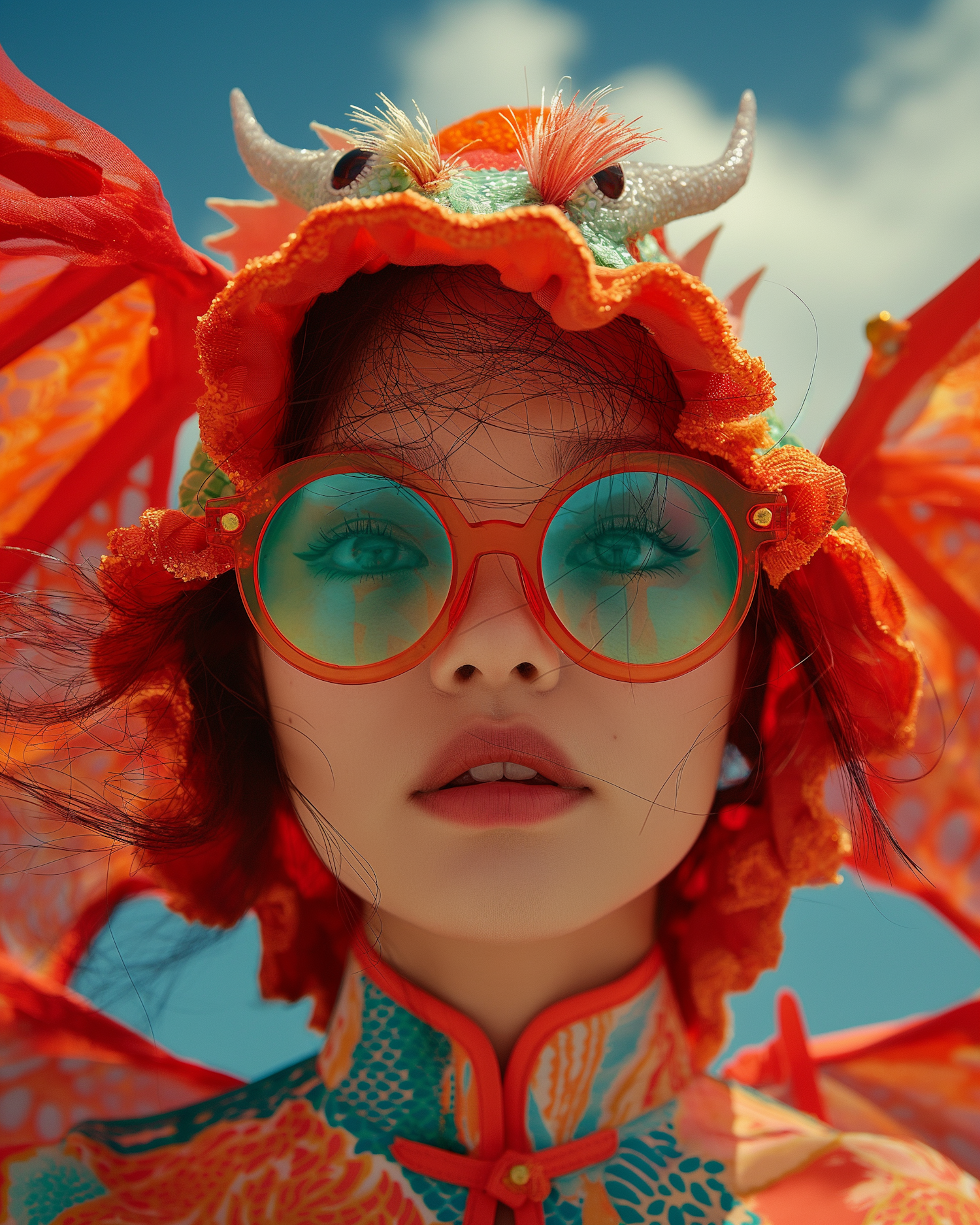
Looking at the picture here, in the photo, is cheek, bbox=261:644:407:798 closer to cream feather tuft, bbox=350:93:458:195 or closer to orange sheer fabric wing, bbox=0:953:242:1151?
cream feather tuft, bbox=350:93:458:195

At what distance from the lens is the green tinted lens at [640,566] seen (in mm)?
926

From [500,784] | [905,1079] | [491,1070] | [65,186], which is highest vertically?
[65,186]

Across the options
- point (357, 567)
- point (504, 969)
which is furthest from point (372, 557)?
point (504, 969)

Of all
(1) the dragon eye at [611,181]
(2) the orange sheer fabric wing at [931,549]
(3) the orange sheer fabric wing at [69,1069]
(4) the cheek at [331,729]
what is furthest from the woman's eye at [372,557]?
(3) the orange sheer fabric wing at [69,1069]

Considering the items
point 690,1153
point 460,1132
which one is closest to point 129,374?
point 460,1132

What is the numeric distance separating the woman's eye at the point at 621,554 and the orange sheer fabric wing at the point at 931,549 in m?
0.55

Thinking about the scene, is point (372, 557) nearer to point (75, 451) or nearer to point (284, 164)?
point (284, 164)

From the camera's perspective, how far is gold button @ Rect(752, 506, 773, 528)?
97cm

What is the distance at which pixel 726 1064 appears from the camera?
1.61 metres

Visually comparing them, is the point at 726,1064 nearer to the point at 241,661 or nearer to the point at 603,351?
the point at 241,661

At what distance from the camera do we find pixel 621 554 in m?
0.94

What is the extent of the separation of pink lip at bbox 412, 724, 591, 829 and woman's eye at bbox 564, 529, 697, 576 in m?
0.17

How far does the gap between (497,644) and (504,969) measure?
41 cm

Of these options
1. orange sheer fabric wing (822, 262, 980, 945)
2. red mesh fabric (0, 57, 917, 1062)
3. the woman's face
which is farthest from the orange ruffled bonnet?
orange sheer fabric wing (822, 262, 980, 945)
